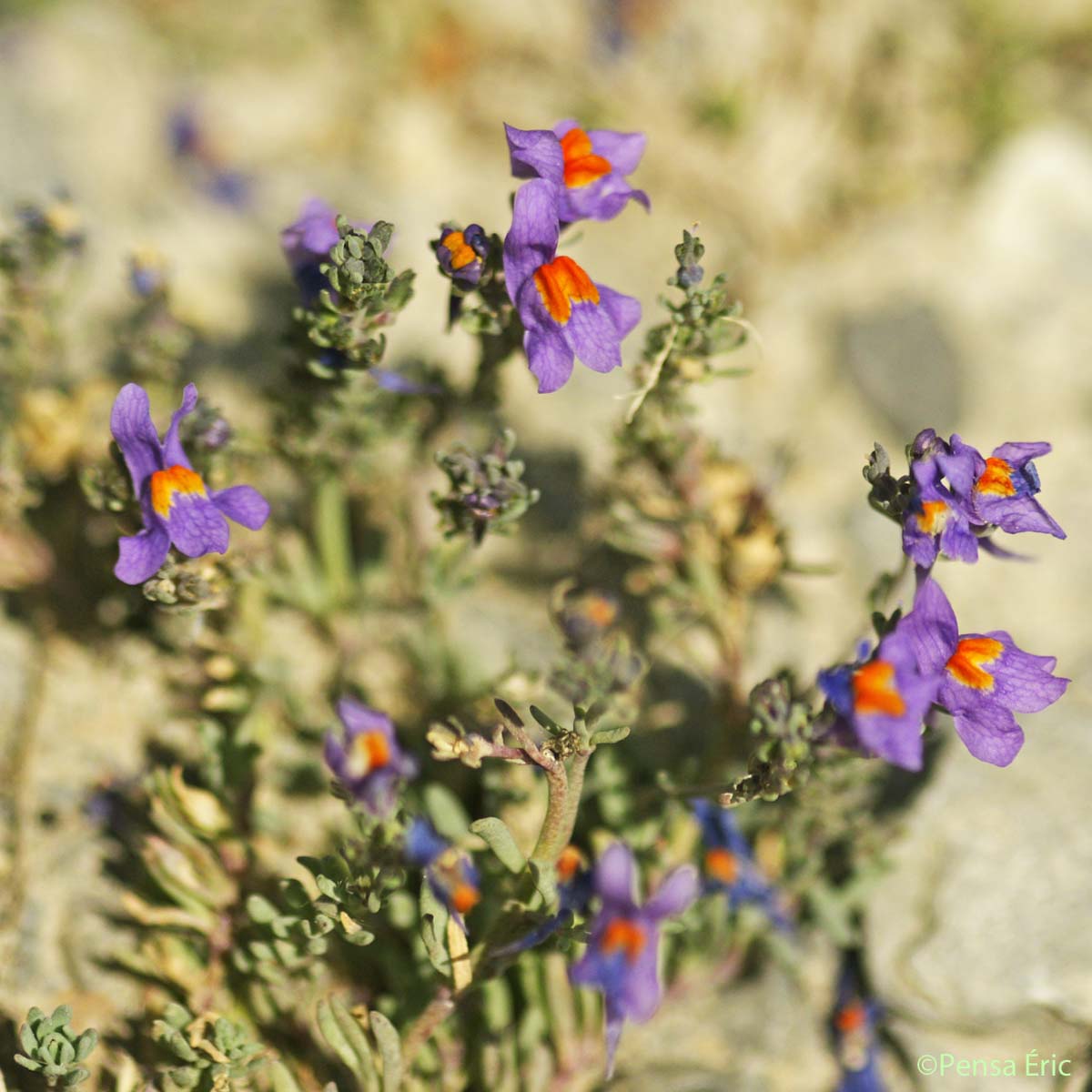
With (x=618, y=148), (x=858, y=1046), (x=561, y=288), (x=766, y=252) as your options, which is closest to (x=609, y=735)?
(x=561, y=288)

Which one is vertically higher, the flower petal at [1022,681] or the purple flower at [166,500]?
the purple flower at [166,500]

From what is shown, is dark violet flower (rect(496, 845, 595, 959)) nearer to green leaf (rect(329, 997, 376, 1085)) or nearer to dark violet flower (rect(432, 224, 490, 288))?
green leaf (rect(329, 997, 376, 1085))

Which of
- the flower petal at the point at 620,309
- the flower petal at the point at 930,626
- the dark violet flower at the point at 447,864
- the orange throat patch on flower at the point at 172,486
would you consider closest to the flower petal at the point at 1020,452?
the flower petal at the point at 930,626

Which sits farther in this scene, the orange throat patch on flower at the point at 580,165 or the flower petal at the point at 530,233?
the orange throat patch on flower at the point at 580,165

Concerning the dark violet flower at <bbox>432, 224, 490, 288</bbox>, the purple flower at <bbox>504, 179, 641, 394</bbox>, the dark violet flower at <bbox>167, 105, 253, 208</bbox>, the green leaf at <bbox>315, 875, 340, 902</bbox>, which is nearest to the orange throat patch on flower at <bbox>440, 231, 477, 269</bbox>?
the dark violet flower at <bbox>432, 224, 490, 288</bbox>

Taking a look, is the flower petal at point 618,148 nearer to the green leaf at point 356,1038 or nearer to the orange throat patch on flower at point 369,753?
the orange throat patch on flower at point 369,753

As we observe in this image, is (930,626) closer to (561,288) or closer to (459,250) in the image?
(561,288)
